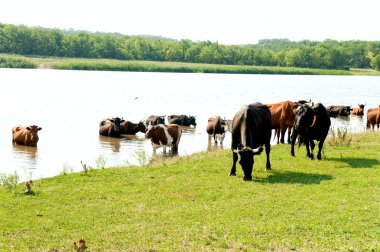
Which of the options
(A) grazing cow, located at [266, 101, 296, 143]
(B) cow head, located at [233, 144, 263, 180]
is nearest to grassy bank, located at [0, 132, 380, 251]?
(B) cow head, located at [233, 144, 263, 180]

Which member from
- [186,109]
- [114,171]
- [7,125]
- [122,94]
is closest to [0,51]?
[122,94]

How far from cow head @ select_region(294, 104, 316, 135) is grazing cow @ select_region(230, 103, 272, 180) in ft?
5.51

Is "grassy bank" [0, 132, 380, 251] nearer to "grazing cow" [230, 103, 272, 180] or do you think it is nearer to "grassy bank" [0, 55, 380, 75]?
"grazing cow" [230, 103, 272, 180]

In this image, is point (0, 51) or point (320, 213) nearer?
point (320, 213)

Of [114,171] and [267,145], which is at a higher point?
[267,145]

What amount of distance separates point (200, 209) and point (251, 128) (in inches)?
179

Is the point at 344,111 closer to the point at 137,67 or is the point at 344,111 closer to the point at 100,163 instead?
the point at 100,163

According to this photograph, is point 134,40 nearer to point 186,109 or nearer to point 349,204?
point 186,109

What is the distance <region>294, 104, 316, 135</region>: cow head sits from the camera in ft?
58.6

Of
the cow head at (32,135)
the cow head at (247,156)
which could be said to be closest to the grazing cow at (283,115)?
the cow head at (247,156)

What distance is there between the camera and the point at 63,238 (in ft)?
32.4

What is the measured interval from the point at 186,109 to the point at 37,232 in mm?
43740

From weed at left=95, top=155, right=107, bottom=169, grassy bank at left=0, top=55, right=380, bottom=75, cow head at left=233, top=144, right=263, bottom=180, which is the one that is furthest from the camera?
grassy bank at left=0, top=55, right=380, bottom=75

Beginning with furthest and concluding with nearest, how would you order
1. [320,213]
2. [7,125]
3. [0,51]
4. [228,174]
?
[0,51] < [7,125] < [228,174] < [320,213]
